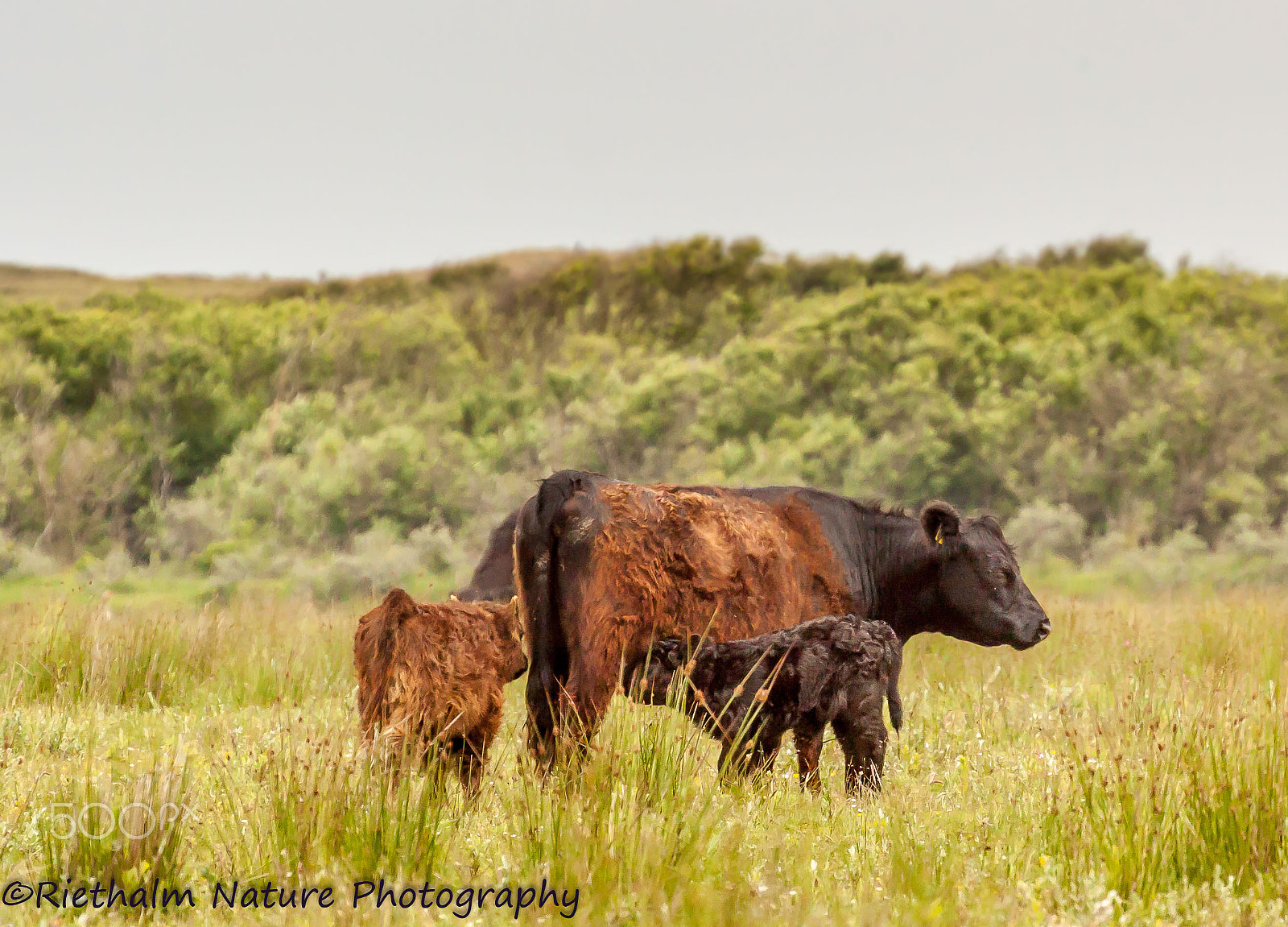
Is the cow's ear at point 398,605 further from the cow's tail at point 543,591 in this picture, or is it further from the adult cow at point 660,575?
the cow's tail at point 543,591

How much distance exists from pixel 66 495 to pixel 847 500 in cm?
2171

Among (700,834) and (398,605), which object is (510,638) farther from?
(700,834)

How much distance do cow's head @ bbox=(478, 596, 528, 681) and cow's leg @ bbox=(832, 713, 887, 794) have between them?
1536 mm

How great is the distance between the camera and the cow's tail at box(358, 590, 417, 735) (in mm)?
5250

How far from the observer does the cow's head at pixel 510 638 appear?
5785 mm

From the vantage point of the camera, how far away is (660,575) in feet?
21.2

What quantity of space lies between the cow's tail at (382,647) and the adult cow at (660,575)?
0.84 m

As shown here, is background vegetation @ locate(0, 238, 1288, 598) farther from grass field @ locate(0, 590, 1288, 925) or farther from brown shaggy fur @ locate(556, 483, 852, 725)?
grass field @ locate(0, 590, 1288, 925)

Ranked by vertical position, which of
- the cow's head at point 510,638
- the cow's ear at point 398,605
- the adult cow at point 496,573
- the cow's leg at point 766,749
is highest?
the cow's ear at point 398,605

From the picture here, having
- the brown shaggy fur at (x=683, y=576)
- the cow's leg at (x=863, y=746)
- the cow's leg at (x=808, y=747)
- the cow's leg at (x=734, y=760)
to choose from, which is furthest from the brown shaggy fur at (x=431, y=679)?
the cow's leg at (x=863, y=746)

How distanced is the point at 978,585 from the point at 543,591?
3075 mm

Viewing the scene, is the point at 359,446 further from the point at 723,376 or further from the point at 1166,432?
the point at 1166,432

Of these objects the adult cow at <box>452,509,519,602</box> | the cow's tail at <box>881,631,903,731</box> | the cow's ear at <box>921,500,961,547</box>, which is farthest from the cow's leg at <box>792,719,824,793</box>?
the adult cow at <box>452,509,519,602</box>

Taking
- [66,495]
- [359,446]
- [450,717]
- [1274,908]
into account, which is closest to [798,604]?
[450,717]
